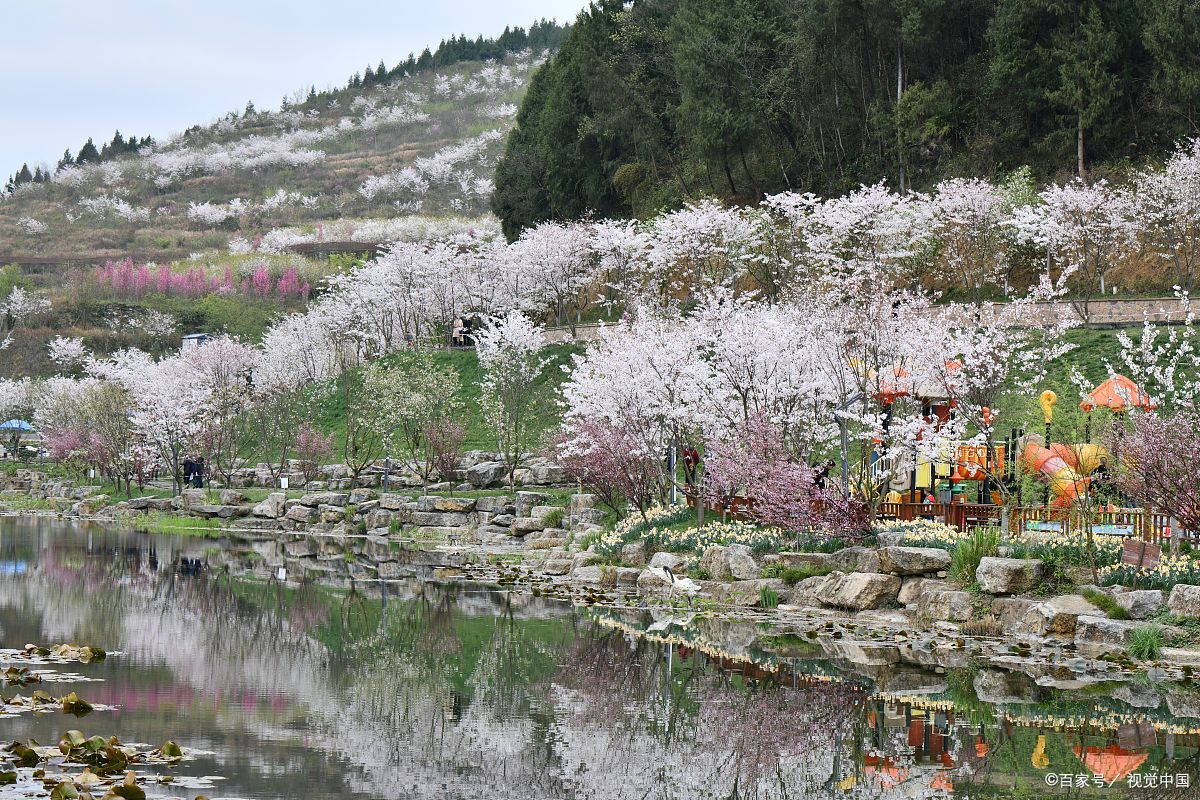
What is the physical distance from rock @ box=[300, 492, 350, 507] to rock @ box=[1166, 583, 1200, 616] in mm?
31405

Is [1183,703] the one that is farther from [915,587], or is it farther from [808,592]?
[808,592]

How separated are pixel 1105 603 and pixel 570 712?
8466mm

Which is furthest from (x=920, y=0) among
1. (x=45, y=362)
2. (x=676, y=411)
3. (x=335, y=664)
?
(x=45, y=362)

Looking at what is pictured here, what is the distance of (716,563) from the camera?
23.6 metres

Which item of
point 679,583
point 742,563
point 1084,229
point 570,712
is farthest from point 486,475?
point 570,712

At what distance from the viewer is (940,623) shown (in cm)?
1895

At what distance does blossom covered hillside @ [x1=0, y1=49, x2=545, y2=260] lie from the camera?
132750 mm

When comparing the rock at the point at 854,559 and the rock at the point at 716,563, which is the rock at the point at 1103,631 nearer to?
the rock at the point at 854,559

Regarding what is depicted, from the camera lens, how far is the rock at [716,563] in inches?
921

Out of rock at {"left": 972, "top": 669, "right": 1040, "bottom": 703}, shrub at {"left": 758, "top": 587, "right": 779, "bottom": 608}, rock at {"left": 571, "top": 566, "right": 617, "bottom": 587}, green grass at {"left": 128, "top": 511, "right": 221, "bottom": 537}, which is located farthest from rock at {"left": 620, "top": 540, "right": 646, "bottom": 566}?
green grass at {"left": 128, "top": 511, "right": 221, "bottom": 537}

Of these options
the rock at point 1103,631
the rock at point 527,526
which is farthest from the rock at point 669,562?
the rock at point 527,526

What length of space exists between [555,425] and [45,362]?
53.0 meters

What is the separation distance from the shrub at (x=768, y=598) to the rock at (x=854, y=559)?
1.09m

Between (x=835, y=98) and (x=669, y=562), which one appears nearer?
(x=669, y=562)
